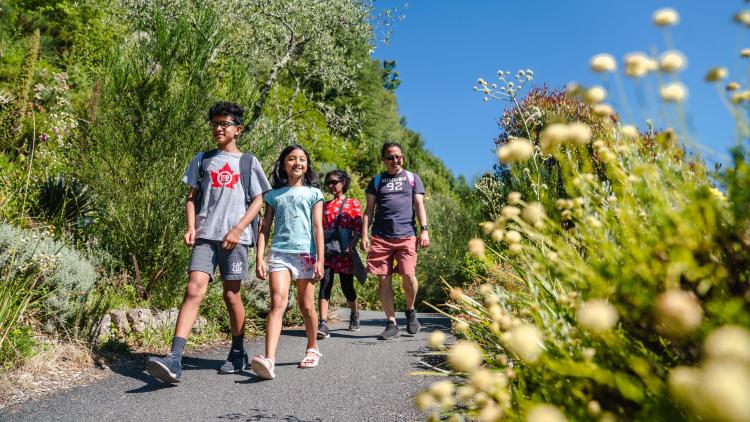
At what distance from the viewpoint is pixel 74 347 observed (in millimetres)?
4480

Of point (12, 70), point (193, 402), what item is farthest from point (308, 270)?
point (12, 70)

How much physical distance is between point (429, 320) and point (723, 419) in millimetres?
8488

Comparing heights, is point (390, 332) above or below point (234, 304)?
below

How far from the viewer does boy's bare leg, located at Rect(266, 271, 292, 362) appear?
423 cm

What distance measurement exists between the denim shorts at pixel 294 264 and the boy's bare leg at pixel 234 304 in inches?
13.1

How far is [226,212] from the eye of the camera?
4398mm

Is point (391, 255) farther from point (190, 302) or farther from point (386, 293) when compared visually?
point (190, 302)

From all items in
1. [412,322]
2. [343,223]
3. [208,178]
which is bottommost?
[412,322]

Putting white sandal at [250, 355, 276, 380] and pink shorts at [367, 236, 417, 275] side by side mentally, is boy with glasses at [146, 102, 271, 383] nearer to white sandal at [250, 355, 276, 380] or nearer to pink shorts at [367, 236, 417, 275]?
white sandal at [250, 355, 276, 380]

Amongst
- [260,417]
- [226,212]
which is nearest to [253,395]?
[260,417]

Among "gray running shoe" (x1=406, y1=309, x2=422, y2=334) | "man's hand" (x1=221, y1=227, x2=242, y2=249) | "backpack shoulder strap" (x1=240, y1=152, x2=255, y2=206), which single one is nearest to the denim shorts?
"man's hand" (x1=221, y1=227, x2=242, y2=249)

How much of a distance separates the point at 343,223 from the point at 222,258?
2478 millimetres

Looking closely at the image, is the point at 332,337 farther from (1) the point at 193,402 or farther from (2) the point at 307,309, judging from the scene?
(1) the point at 193,402

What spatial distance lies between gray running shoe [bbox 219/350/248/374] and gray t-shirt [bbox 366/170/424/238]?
230 centimetres
